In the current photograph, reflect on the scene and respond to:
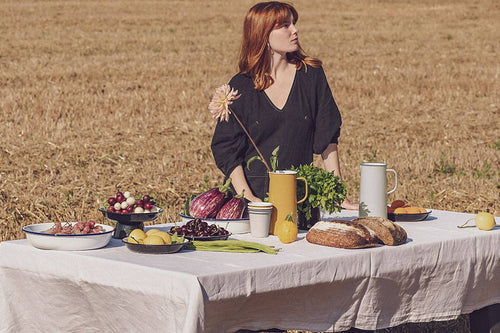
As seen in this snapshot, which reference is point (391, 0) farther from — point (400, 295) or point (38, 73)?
point (400, 295)

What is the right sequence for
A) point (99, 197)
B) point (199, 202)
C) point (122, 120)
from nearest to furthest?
point (199, 202), point (99, 197), point (122, 120)

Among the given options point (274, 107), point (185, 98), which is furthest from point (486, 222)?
point (185, 98)

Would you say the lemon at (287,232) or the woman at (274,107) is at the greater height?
the woman at (274,107)

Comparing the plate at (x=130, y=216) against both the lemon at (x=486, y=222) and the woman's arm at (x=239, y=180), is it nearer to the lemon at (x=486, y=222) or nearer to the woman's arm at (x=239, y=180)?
the woman's arm at (x=239, y=180)

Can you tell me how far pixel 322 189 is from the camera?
4.48 meters

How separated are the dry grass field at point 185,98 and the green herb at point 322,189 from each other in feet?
11.0

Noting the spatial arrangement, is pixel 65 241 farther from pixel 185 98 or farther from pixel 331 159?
pixel 185 98

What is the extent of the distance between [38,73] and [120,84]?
2.25 meters

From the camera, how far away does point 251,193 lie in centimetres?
522

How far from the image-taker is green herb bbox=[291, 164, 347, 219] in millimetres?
4461

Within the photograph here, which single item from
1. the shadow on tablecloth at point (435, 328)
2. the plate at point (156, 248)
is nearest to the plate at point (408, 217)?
the shadow on tablecloth at point (435, 328)

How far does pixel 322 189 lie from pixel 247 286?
100cm

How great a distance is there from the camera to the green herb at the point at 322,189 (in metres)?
4.46

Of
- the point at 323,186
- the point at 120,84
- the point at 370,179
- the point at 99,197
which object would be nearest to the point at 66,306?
the point at 323,186
